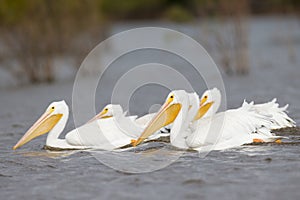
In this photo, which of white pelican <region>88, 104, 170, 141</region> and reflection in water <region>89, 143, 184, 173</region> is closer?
reflection in water <region>89, 143, 184, 173</region>

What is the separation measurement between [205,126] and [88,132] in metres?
1.32

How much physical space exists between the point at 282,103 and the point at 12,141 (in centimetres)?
426

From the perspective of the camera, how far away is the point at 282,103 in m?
11.3

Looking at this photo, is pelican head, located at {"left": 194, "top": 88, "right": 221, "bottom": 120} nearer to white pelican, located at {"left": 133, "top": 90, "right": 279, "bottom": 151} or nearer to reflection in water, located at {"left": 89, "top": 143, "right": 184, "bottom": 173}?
white pelican, located at {"left": 133, "top": 90, "right": 279, "bottom": 151}

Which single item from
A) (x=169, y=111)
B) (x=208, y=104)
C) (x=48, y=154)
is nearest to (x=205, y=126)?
(x=169, y=111)

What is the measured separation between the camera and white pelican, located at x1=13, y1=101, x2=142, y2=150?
27.2 feet

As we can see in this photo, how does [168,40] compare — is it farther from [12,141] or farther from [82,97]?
[12,141]

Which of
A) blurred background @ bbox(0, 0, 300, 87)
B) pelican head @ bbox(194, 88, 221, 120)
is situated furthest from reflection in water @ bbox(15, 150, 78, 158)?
blurred background @ bbox(0, 0, 300, 87)

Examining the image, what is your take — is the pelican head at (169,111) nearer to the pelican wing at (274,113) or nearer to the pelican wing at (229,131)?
the pelican wing at (229,131)

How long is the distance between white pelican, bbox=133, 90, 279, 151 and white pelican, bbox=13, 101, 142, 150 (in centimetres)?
34

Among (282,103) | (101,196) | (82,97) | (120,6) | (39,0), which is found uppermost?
(120,6)

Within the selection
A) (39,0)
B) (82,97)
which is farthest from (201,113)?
(39,0)

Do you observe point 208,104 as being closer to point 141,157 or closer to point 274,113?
point 274,113

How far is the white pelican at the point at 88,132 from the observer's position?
830cm
